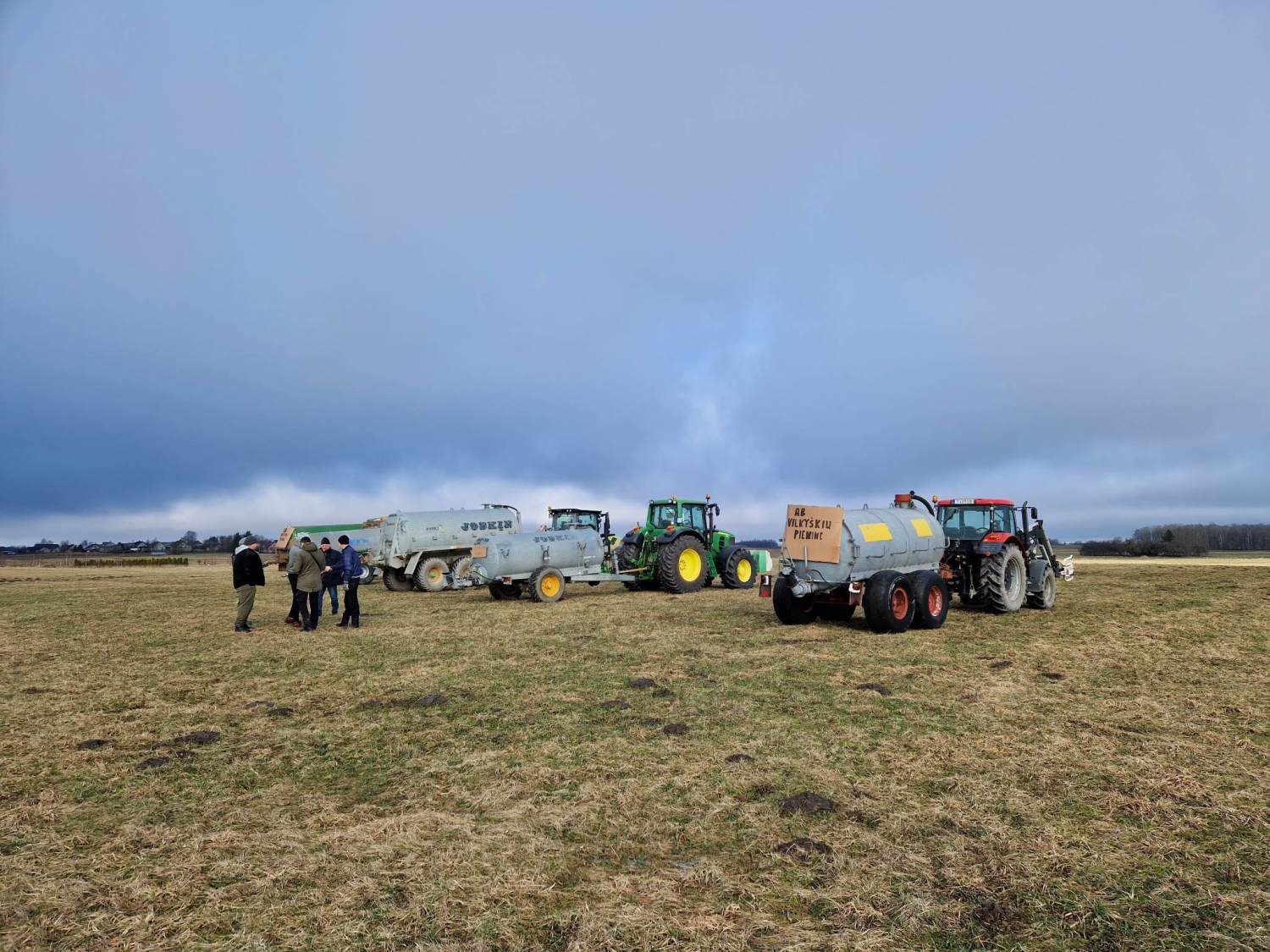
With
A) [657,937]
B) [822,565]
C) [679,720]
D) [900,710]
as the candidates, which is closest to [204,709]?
[679,720]

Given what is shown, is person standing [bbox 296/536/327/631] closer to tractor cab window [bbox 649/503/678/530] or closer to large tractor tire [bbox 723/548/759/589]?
tractor cab window [bbox 649/503/678/530]

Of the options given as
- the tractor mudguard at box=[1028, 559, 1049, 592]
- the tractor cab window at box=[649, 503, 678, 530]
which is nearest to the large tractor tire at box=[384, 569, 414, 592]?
the tractor cab window at box=[649, 503, 678, 530]

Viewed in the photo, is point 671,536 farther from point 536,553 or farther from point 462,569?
point 462,569

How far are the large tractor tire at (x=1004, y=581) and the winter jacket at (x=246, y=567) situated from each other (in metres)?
14.4

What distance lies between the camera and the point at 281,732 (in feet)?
24.0

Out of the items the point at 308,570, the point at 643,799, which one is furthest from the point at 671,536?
the point at 643,799

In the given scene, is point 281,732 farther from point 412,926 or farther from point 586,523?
point 586,523

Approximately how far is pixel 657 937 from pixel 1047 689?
7.01m

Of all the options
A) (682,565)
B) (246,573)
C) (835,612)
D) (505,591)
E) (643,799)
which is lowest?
(643,799)

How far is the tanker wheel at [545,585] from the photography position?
1867 cm

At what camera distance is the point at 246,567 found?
43.9 ft

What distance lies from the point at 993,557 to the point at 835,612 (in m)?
3.62

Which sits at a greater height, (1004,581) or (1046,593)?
(1004,581)

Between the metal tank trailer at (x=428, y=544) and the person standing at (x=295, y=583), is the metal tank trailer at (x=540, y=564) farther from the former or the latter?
the person standing at (x=295, y=583)
